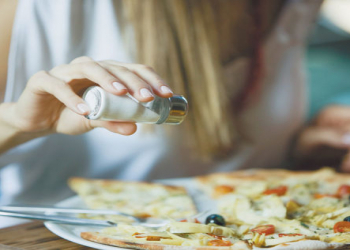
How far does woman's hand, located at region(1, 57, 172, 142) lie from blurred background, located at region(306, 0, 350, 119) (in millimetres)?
2005

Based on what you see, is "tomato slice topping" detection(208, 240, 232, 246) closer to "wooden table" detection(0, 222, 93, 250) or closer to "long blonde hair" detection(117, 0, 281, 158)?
"wooden table" detection(0, 222, 93, 250)

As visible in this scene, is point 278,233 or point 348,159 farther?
point 348,159

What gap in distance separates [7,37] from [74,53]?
9.3 inches

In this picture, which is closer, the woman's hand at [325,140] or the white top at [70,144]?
the white top at [70,144]

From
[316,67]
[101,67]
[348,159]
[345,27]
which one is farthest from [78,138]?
[345,27]

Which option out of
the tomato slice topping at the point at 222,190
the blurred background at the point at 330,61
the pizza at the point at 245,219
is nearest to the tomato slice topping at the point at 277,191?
the pizza at the point at 245,219

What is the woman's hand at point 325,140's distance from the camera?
199 centimetres

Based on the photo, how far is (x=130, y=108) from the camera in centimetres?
69

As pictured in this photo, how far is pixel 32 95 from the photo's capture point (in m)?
0.85

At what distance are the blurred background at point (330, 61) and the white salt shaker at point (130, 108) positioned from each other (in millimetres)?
2062

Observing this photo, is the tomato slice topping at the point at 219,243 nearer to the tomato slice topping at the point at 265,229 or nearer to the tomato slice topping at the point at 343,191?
the tomato slice topping at the point at 265,229

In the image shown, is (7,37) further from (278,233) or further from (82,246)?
(278,233)

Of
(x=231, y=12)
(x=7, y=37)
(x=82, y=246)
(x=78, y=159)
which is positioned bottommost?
(x=82, y=246)

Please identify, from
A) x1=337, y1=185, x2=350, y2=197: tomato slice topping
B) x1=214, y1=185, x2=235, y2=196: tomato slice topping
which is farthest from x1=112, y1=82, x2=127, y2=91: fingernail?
x1=337, y1=185, x2=350, y2=197: tomato slice topping
